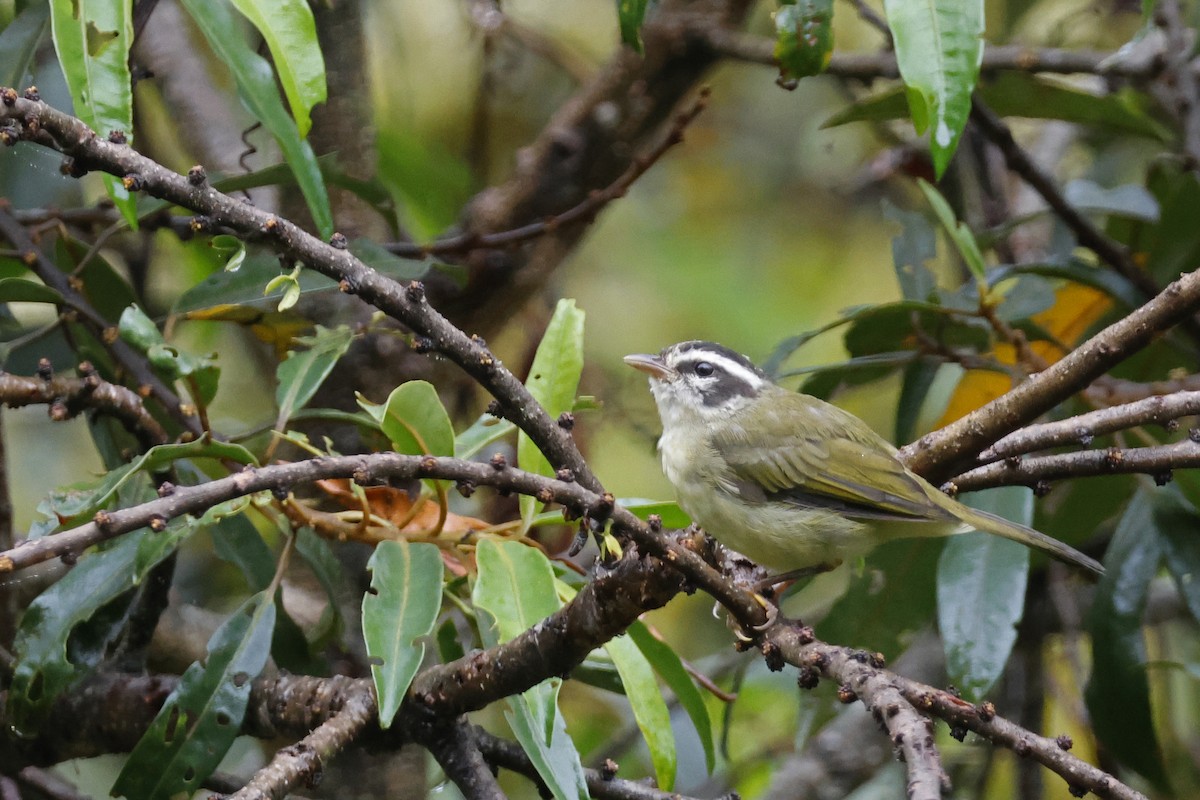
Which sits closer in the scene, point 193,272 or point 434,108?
point 193,272

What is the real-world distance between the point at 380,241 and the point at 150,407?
1.14m

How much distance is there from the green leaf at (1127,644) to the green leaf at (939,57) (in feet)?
5.07

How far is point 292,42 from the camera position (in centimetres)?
197

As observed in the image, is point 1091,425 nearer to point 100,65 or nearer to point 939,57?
point 939,57

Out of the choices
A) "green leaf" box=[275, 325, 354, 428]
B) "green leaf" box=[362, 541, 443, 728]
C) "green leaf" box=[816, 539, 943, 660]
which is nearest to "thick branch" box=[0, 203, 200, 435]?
"green leaf" box=[275, 325, 354, 428]

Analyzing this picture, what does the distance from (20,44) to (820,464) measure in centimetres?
200

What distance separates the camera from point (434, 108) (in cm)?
555

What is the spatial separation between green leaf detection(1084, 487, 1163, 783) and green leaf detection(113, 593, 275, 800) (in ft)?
6.89

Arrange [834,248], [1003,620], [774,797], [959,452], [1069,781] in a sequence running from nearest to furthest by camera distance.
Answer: [1069,781]
[959,452]
[1003,620]
[774,797]
[834,248]

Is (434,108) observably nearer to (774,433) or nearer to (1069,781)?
(774,433)

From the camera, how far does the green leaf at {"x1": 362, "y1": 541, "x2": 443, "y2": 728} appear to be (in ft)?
6.02

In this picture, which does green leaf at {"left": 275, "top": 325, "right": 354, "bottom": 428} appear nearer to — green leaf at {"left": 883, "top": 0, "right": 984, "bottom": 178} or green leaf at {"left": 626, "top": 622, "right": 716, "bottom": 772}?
green leaf at {"left": 626, "top": 622, "right": 716, "bottom": 772}

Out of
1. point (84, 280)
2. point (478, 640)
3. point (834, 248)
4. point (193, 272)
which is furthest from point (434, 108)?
point (478, 640)

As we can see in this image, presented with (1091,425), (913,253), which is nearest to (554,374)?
(1091,425)
